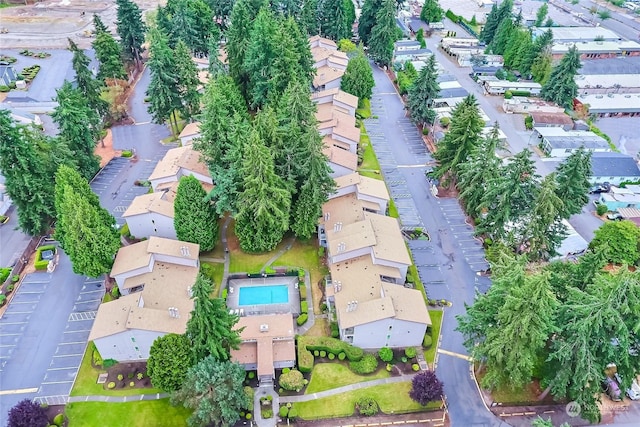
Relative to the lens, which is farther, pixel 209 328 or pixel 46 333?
pixel 46 333

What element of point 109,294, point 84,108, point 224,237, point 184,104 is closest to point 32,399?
point 109,294

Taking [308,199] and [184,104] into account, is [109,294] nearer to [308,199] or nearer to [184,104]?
[308,199]

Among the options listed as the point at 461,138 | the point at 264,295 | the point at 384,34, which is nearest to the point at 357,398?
the point at 264,295

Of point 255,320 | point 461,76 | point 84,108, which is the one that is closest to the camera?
point 255,320

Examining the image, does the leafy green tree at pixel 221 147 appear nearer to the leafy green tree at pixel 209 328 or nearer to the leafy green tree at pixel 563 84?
the leafy green tree at pixel 209 328

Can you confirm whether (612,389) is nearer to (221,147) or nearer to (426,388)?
(426,388)

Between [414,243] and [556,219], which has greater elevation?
[556,219]

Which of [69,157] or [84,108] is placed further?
[84,108]
